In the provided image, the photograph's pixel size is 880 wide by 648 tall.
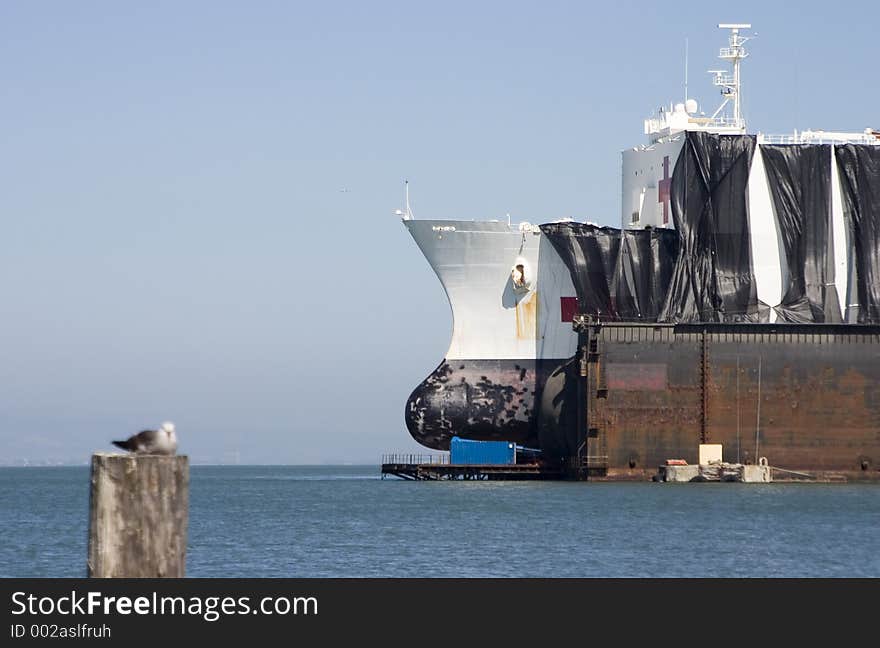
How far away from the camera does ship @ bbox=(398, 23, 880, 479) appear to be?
57.1 m

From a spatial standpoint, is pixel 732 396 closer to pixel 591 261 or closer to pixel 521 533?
pixel 591 261

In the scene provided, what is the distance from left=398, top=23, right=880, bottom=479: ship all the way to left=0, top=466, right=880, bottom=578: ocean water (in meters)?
2.03

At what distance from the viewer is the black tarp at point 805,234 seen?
5941cm

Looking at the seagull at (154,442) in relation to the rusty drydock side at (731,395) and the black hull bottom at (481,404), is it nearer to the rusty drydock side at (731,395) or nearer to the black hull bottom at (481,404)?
the rusty drydock side at (731,395)

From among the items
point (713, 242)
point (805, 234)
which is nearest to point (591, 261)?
point (713, 242)

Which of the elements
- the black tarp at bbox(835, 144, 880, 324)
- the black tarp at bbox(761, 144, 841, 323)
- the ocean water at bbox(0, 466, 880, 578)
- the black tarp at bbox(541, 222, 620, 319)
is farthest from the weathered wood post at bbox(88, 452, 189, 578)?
the black tarp at bbox(835, 144, 880, 324)

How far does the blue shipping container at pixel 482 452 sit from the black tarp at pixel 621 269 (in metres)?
5.75

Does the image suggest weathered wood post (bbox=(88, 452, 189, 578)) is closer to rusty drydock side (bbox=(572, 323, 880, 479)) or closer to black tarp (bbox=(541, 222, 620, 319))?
rusty drydock side (bbox=(572, 323, 880, 479))

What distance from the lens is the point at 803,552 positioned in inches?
1383

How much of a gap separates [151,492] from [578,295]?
157 feet

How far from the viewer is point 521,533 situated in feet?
129

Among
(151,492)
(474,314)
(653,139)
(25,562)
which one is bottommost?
(25,562)
